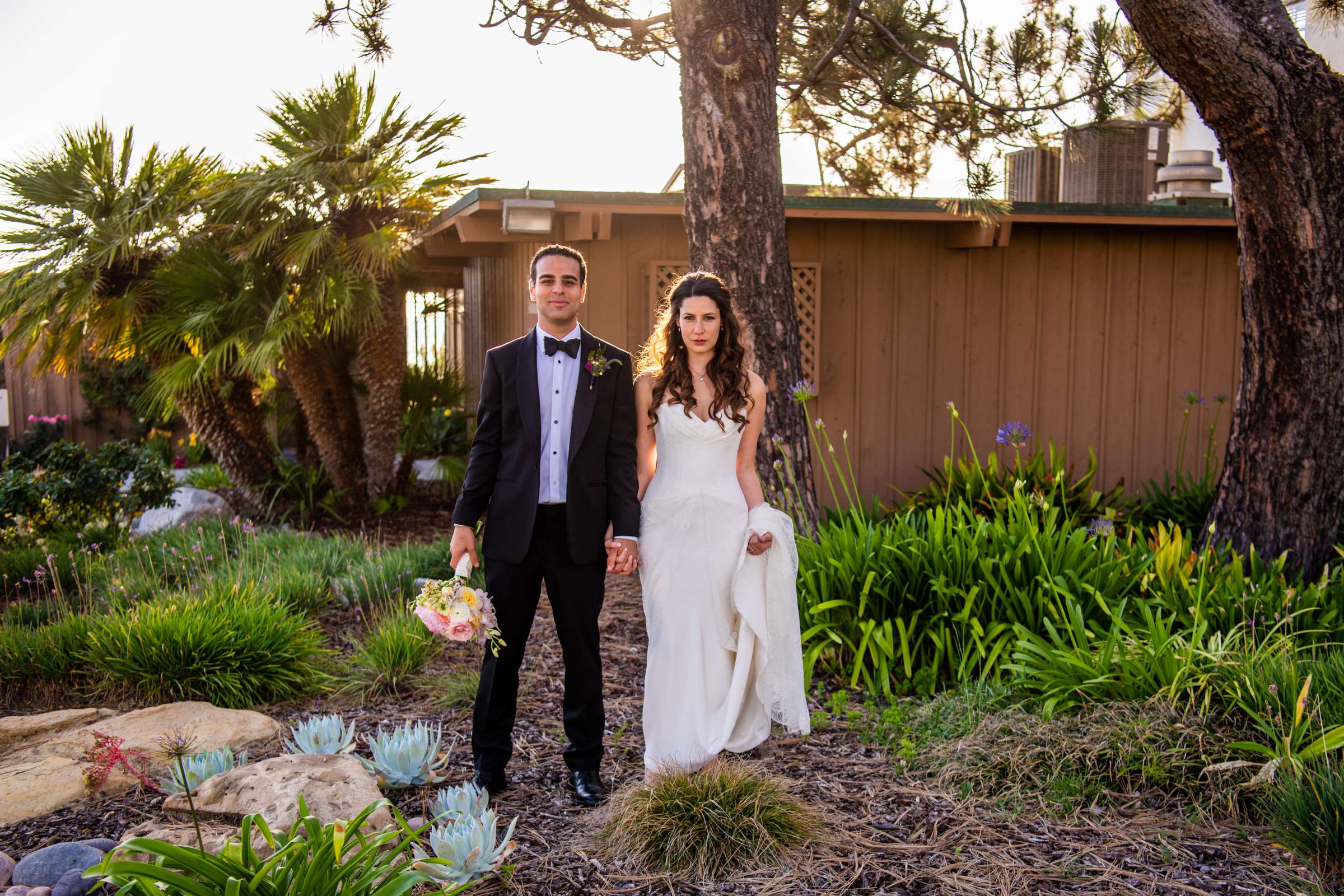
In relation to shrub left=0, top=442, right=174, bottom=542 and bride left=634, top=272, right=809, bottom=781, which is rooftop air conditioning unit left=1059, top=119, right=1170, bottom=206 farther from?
shrub left=0, top=442, right=174, bottom=542

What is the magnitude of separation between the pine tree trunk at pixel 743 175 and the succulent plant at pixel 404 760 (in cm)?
267

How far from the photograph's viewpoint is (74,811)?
11.1 ft

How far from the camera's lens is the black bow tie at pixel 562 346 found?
3.44m

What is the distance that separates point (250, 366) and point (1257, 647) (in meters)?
6.39

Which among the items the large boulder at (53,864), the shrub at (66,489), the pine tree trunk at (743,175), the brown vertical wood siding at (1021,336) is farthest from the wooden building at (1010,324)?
the large boulder at (53,864)

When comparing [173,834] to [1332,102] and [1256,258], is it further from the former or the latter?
[1332,102]

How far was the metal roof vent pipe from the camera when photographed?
362 inches

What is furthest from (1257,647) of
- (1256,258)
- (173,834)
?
(173,834)

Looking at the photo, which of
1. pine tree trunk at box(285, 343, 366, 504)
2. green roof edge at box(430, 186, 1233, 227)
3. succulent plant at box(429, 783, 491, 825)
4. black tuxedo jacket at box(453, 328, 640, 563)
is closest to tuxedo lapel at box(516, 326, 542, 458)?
black tuxedo jacket at box(453, 328, 640, 563)

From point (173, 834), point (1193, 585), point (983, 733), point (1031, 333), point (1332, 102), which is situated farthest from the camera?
point (1031, 333)

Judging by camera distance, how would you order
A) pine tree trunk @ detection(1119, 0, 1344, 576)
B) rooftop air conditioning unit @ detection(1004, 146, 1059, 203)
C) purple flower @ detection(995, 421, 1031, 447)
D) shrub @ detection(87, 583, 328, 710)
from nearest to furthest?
1. shrub @ detection(87, 583, 328, 710)
2. pine tree trunk @ detection(1119, 0, 1344, 576)
3. purple flower @ detection(995, 421, 1031, 447)
4. rooftop air conditioning unit @ detection(1004, 146, 1059, 203)

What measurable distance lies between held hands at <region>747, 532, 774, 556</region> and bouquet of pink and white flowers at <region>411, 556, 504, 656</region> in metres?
0.87

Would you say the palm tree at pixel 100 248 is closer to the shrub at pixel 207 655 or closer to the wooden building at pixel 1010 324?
the wooden building at pixel 1010 324

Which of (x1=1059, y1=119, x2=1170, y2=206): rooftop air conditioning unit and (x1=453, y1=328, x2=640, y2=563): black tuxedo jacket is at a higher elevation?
(x1=1059, y1=119, x2=1170, y2=206): rooftop air conditioning unit
